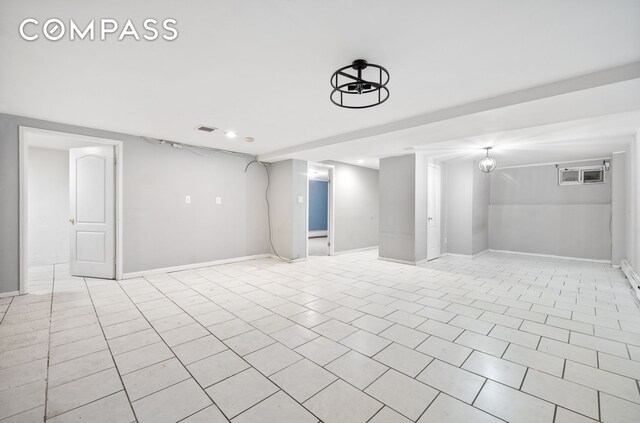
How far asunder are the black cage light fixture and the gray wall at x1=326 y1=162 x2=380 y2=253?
3936mm

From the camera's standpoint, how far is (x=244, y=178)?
6.07 meters

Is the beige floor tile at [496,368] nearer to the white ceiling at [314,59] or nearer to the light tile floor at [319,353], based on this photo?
the light tile floor at [319,353]

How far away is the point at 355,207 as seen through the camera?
7.45 m

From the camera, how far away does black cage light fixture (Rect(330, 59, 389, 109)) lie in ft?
6.78

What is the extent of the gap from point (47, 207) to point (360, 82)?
6.94 meters

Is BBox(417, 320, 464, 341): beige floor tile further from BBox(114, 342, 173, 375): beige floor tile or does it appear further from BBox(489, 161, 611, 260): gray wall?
BBox(489, 161, 611, 260): gray wall

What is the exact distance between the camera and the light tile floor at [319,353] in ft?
5.44

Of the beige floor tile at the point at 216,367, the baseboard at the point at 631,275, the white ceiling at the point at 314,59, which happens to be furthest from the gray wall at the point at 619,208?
the beige floor tile at the point at 216,367

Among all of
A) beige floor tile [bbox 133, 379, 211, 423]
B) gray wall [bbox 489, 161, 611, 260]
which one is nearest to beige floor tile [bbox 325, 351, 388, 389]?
beige floor tile [bbox 133, 379, 211, 423]

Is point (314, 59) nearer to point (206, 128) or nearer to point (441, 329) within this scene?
point (206, 128)

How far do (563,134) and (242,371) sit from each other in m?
5.37

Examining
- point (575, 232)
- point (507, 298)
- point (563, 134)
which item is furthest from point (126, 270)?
point (575, 232)

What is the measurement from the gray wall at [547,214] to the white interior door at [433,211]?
231 centimetres

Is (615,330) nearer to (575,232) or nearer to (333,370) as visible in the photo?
(333,370)
